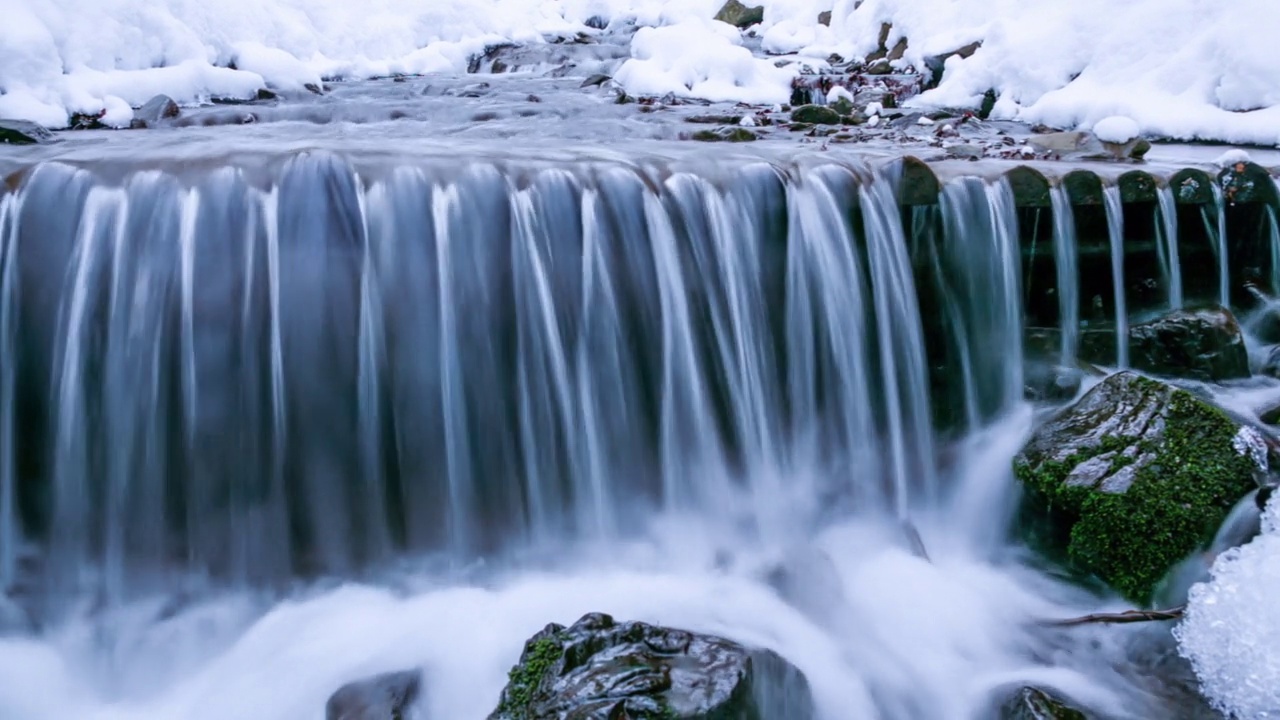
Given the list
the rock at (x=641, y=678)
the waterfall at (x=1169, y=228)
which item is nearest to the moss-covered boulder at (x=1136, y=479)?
the rock at (x=641, y=678)

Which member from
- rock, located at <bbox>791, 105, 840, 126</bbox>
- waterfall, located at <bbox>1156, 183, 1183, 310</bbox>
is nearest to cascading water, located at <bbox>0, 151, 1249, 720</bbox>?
waterfall, located at <bbox>1156, 183, 1183, 310</bbox>

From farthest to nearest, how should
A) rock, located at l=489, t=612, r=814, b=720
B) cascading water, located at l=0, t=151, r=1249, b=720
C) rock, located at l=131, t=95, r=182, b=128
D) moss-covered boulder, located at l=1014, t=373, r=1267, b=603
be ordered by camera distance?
1. rock, located at l=131, t=95, r=182, b=128
2. cascading water, located at l=0, t=151, r=1249, b=720
3. moss-covered boulder, located at l=1014, t=373, r=1267, b=603
4. rock, located at l=489, t=612, r=814, b=720

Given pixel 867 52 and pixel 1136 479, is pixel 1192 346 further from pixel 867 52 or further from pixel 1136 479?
pixel 867 52

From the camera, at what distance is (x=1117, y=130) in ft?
21.5

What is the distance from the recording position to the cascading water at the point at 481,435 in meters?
3.20

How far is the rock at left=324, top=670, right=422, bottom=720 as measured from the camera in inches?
113

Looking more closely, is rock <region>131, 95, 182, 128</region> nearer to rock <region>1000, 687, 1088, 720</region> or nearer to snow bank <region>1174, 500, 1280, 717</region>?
rock <region>1000, 687, 1088, 720</region>

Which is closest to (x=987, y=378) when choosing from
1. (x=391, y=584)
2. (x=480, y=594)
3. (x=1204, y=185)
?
(x=1204, y=185)

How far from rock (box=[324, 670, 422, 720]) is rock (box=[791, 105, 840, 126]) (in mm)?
6356

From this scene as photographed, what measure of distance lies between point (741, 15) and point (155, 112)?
19892 mm

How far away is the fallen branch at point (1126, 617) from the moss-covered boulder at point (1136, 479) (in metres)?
0.08

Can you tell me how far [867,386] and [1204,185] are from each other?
7.54 feet

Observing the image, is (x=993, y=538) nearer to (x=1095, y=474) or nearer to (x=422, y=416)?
(x=1095, y=474)

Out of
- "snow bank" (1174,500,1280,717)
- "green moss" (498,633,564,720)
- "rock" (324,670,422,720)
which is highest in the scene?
"green moss" (498,633,564,720)
